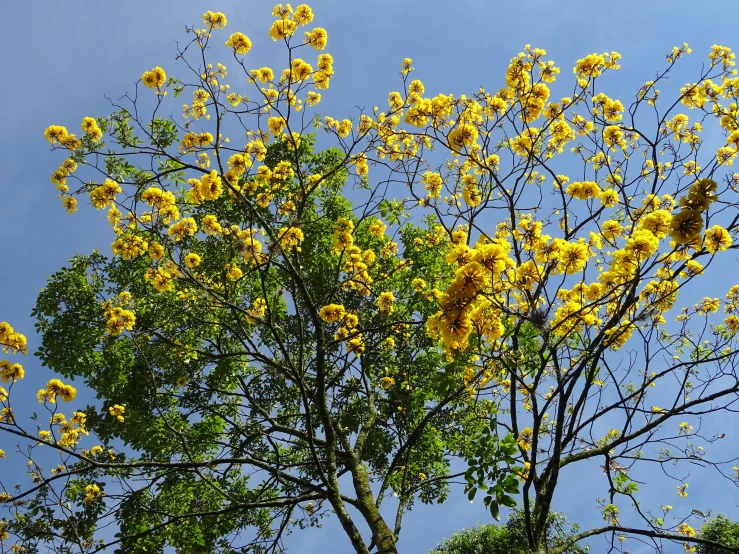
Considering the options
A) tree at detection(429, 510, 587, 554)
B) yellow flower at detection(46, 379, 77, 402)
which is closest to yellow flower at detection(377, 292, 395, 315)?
yellow flower at detection(46, 379, 77, 402)

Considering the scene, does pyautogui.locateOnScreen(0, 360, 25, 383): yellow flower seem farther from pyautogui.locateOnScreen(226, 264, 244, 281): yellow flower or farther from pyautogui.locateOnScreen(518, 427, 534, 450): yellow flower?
pyautogui.locateOnScreen(518, 427, 534, 450): yellow flower

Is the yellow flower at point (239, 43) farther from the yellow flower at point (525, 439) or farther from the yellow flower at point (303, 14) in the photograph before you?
the yellow flower at point (525, 439)

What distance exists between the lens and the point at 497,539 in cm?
1356

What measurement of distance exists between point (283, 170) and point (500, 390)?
3430mm

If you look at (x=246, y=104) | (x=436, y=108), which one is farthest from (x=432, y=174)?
(x=246, y=104)

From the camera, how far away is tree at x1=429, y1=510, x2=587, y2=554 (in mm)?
12729

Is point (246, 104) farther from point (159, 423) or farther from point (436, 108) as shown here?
point (159, 423)

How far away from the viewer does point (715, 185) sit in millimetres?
1765

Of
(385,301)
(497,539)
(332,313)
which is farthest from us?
(497,539)

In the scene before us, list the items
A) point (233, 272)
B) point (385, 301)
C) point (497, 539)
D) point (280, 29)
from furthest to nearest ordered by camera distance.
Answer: point (497, 539), point (385, 301), point (233, 272), point (280, 29)

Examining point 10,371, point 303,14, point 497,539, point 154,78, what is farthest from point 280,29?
point 497,539

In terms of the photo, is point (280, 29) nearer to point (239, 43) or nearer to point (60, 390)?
point (239, 43)

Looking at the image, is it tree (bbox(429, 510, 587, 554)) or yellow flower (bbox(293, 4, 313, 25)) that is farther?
tree (bbox(429, 510, 587, 554))

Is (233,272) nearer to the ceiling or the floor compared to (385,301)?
nearer to the ceiling
